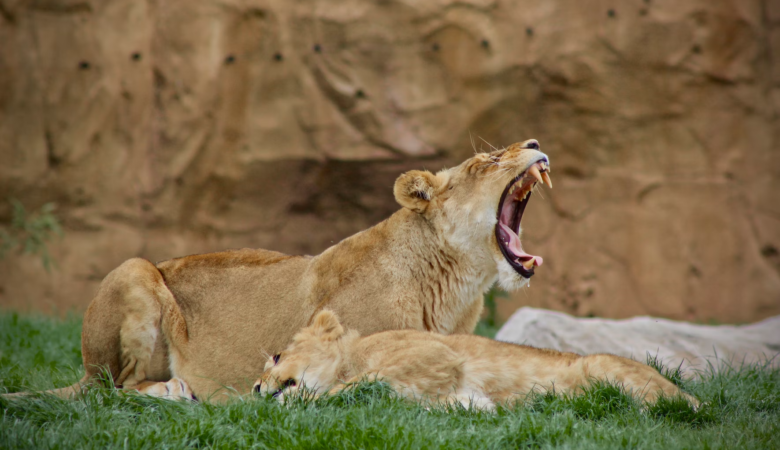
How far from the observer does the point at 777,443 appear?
282cm

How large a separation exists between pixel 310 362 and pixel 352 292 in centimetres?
74

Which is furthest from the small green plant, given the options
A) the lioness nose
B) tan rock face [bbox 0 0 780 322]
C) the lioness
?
the lioness nose

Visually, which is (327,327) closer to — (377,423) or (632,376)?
(377,423)

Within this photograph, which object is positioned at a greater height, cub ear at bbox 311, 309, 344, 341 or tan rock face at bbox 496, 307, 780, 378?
cub ear at bbox 311, 309, 344, 341

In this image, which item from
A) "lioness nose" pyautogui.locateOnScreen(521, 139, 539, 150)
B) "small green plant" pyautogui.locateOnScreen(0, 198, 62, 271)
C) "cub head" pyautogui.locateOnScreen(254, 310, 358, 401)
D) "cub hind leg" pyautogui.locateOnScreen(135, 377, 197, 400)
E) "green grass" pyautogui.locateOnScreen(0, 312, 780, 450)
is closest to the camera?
"green grass" pyautogui.locateOnScreen(0, 312, 780, 450)

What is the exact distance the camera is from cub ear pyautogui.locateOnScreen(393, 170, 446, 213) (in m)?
4.23

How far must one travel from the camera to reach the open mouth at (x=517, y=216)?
4.16 meters

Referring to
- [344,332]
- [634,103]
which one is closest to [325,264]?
[344,332]

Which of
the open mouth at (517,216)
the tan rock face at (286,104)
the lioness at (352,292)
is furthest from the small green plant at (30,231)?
the open mouth at (517,216)

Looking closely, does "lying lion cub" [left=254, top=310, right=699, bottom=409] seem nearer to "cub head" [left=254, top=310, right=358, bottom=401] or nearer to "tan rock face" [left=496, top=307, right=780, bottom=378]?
"cub head" [left=254, top=310, right=358, bottom=401]

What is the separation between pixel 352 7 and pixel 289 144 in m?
1.77

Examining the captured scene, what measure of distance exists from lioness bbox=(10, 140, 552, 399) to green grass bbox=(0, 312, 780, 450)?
0.77 meters

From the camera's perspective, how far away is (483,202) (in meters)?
4.20

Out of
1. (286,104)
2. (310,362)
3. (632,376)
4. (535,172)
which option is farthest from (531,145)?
(286,104)
